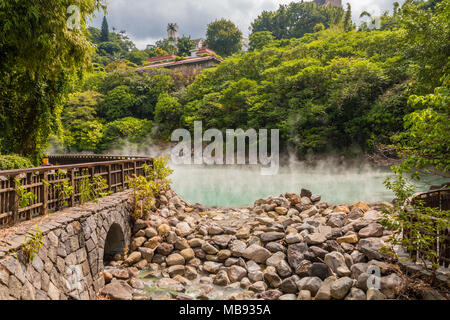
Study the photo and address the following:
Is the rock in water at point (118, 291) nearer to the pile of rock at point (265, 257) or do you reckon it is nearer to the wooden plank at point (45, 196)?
the pile of rock at point (265, 257)

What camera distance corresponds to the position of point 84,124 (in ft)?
92.4

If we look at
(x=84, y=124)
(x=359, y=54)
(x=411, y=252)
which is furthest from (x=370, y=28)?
(x=411, y=252)

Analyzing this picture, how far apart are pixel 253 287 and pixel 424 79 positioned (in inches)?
436

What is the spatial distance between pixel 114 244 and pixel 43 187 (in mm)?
2553

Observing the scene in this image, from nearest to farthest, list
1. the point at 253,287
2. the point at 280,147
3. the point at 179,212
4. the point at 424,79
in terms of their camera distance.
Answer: the point at 253,287 < the point at 179,212 < the point at 424,79 < the point at 280,147

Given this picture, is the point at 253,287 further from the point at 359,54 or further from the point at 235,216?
the point at 359,54

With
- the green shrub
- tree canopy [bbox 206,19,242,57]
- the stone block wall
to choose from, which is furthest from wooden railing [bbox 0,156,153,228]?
tree canopy [bbox 206,19,242,57]

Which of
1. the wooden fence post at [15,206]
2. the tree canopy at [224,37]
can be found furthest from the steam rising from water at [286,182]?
the tree canopy at [224,37]

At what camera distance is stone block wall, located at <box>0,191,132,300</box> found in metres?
3.35

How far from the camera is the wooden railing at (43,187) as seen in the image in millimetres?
4125
